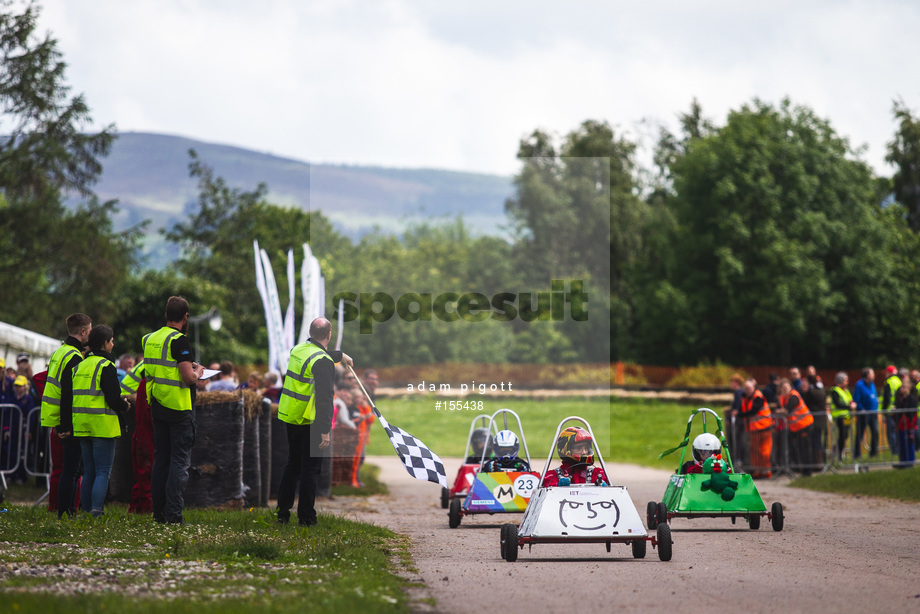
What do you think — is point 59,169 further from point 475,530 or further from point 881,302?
point 881,302

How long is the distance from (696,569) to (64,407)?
22.0ft

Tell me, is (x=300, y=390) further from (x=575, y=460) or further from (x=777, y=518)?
(x=777, y=518)

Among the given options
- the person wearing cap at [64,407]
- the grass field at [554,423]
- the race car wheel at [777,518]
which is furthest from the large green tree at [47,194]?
the race car wheel at [777,518]

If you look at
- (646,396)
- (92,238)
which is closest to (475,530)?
(92,238)

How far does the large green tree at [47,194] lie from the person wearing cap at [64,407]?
27.5 metres

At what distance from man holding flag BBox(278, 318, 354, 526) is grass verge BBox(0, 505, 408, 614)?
295 mm

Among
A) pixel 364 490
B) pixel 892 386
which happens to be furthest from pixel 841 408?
pixel 364 490

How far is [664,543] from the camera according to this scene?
955 centimetres

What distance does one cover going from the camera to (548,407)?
3600 centimetres

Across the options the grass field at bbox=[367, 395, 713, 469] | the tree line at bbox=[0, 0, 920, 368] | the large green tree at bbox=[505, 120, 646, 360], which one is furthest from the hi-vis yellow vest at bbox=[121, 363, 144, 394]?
the large green tree at bbox=[505, 120, 646, 360]

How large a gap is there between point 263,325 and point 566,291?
26161mm

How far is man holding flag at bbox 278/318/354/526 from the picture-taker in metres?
11.1

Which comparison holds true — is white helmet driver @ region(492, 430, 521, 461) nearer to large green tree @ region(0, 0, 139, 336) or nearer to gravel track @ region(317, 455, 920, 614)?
gravel track @ region(317, 455, 920, 614)

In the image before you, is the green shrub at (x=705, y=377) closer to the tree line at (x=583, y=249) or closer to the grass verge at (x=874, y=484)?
the tree line at (x=583, y=249)
